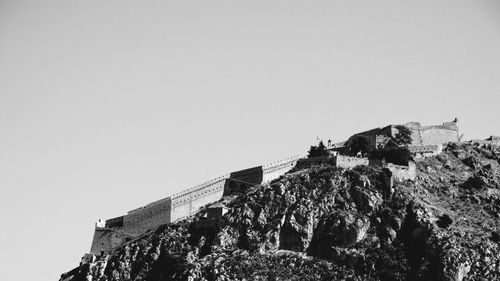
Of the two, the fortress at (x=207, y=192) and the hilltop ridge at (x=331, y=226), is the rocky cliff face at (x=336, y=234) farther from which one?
the fortress at (x=207, y=192)

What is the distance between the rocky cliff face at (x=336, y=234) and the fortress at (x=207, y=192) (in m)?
3.43

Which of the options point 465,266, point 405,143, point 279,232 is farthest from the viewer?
point 405,143

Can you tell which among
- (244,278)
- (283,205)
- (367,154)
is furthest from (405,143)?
(244,278)

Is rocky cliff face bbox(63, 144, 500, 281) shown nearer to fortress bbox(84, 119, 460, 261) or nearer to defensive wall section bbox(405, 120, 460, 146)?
fortress bbox(84, 119, 460, 261)

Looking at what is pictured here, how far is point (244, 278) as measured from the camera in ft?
449

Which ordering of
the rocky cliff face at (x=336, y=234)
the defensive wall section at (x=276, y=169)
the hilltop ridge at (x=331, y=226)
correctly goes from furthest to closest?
the defensive wall section at (x=276, y=169), the hilltop ridge at (x=331, y=226), the rocky cliff face at (x=336, y=234)

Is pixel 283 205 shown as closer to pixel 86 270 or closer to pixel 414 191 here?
pixel 414 191

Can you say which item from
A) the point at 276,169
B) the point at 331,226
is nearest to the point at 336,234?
the point at 331,226

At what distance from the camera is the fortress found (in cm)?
15625

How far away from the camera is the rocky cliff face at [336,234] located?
137 m

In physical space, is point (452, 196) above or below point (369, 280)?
above

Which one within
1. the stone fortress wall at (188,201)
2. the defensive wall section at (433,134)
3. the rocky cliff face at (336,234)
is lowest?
the rocky cliff face at (336,234)

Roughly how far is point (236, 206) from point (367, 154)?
66.7ft

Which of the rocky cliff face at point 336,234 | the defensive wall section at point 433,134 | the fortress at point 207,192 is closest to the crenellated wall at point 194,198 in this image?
the fortress at point 207,192
